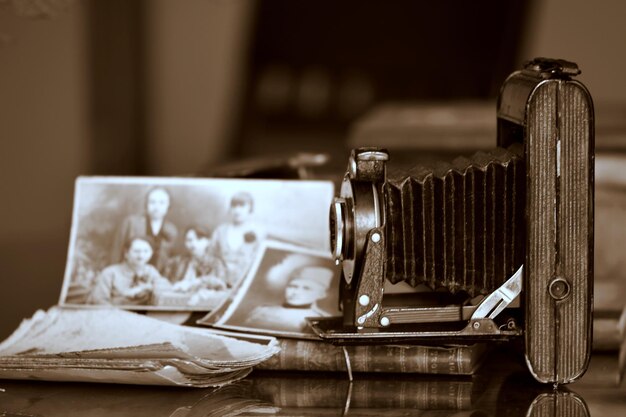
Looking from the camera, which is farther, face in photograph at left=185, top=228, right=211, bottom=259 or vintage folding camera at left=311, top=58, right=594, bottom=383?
face in photograph at left=185, top=228, right=211, bottom=259

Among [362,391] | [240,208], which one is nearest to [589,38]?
[240,208]

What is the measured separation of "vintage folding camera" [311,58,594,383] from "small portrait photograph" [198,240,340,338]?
0.14 ft

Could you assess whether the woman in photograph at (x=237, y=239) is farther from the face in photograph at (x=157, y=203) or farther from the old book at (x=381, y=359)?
the old book at (x=381, y=359)

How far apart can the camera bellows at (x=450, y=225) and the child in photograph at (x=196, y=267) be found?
→ 211 millimetres

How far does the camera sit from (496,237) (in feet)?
2.73

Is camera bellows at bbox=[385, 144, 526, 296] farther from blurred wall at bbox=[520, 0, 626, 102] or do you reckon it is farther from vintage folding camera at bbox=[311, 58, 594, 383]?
blurred wall at bbox=[520, 0, 626, 102]

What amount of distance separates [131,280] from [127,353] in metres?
0.19

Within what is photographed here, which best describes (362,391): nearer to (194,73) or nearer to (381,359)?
(381,359)

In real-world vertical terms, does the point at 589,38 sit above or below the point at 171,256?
above

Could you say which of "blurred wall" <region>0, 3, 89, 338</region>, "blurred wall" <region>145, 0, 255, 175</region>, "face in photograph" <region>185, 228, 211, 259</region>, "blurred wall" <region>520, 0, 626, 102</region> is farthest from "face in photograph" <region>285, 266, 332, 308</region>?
"blurred wall" <region>520, 0, 626, 102</region>

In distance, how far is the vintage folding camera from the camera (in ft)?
2.59

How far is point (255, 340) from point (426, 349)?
5.9 inches

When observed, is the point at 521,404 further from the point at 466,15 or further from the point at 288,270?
the point at 466,15

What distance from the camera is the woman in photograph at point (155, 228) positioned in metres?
0.99
